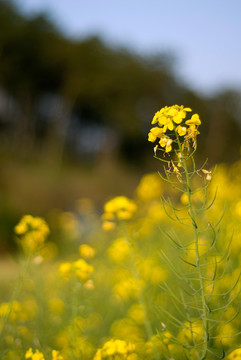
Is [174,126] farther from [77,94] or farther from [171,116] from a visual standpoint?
[77,94]

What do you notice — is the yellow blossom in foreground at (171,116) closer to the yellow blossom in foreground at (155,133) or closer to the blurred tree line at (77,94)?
the yellow blossom in foreground at (155,133)

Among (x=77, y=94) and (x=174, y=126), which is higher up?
(x=77, y=94)

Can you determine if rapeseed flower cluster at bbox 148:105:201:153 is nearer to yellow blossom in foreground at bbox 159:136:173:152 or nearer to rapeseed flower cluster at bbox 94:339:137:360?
yellow blossom in foreground at bbox 159:136:173:152

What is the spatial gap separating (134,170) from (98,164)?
1.81 metres

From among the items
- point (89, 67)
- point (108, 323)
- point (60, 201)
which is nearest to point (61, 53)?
point (89, 67)

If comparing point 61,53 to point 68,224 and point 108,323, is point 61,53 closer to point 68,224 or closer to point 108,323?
point 68,224

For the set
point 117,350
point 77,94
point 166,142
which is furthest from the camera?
point 77,94

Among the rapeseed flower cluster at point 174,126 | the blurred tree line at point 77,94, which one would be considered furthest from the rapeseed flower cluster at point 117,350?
the blurred tree line at point 77,94

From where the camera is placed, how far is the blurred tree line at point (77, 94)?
1806 cm

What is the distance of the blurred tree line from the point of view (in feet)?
59.3

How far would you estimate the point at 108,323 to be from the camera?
2807 millimetres

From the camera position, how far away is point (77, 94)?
19.0 m

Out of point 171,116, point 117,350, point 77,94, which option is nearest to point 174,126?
point 171,116

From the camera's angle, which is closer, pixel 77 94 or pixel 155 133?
pixel 155 133
